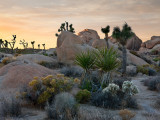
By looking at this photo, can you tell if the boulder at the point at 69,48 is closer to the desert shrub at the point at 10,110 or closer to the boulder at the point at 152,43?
the desert shrub at the point at 10,110

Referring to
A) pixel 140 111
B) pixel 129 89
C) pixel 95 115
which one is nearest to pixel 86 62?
pixel 129 89

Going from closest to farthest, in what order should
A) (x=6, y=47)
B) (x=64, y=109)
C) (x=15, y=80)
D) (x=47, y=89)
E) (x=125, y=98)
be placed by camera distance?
(x=64, y=109) → (x=47, y=89) → (x=125, y=98) → (x=15, y=80) → (x=6, y=47)

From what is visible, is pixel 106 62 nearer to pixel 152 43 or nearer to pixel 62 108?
pixel 62 108

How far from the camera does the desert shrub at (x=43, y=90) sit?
9.73m

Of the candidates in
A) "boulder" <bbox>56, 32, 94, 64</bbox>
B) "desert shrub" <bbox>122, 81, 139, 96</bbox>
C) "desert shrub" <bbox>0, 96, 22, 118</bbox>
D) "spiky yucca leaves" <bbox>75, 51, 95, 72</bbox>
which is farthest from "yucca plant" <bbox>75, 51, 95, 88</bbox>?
"boulder" <bbox>56, 32, 94, 64</bbox>

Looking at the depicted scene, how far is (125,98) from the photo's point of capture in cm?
1088

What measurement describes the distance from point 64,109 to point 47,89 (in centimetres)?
228

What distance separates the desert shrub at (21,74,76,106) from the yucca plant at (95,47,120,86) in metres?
2.57

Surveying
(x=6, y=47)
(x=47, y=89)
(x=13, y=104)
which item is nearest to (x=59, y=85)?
(x=47, y=89)

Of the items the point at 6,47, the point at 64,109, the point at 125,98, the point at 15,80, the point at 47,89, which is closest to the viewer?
the point at 64,109

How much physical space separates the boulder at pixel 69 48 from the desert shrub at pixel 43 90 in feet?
56.4

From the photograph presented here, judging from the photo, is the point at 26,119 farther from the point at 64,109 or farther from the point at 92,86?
the point at 92,86

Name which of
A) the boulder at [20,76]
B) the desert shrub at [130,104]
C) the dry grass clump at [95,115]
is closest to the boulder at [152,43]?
the boulder at [20,76]

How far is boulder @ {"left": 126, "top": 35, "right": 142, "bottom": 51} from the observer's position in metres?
77.0
